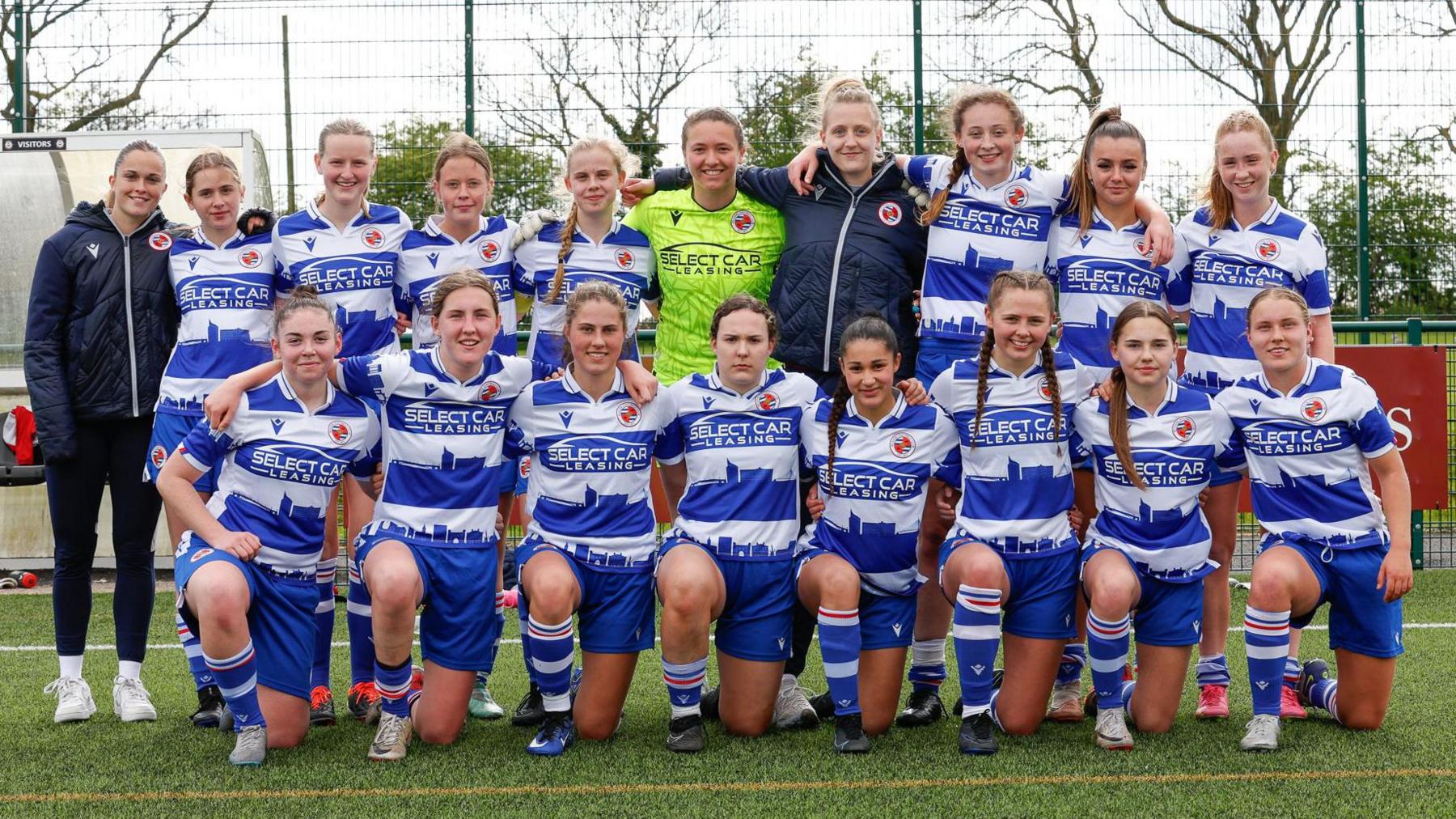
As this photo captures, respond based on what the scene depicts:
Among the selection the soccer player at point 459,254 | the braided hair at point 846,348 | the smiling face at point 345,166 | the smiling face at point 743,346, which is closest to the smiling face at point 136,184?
the smiling face at point 345,166

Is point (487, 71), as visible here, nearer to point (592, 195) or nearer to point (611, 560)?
point (592, 195)

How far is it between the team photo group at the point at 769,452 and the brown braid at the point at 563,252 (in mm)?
25

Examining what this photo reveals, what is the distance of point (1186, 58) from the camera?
749 centimetres

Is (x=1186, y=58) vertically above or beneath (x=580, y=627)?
above

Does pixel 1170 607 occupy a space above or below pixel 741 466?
below

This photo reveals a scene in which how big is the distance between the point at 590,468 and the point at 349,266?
1.15 m

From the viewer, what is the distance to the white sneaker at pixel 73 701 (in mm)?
4305

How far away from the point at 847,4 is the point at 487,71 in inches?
78.7

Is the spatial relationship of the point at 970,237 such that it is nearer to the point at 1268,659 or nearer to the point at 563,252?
the point at 563,252

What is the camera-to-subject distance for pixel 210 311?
170 inches

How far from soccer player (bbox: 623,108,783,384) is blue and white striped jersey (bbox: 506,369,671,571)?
499 mm

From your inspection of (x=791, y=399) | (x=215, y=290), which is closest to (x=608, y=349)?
(x=791, y=399)

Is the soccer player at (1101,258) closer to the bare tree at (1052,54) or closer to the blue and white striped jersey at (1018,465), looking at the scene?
the blue and white striped jersey at (1018,465)

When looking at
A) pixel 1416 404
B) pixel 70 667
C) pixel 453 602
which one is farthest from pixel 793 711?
pixel 1416 404
